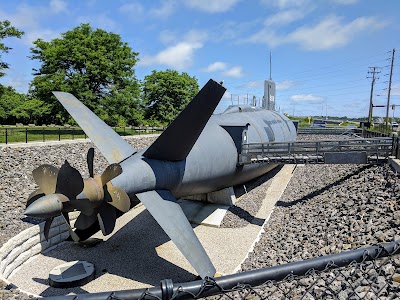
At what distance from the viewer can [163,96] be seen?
50750 mm

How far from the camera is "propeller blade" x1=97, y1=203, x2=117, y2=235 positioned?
335 inches

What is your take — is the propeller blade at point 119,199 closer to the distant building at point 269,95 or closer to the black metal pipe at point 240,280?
the black metal pipe at point 240,280

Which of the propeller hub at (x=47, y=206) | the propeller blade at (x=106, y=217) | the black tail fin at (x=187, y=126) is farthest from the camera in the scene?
the black tail fin at (x=187, y=126)

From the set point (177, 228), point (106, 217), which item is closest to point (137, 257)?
point (177, 228)

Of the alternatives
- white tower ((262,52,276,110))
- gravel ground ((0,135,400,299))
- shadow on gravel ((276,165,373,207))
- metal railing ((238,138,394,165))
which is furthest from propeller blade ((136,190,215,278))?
white tower ((262,52,276,110))

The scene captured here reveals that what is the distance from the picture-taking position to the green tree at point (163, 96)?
50.2 m

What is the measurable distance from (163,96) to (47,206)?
4467 centimetres

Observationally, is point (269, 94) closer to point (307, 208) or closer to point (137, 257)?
point (307, 208)

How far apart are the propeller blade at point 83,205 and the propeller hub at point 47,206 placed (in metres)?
0.31

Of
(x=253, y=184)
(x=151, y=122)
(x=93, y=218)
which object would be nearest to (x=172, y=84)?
(x=151, y=122)

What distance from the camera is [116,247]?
45.9 feet

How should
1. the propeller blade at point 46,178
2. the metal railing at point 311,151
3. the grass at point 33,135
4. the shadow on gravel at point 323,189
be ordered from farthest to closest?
the grass at point 33,135
the shadow on gravel at point 323,189
the metal railing at point 311,151
the propeller blade at point 46,178

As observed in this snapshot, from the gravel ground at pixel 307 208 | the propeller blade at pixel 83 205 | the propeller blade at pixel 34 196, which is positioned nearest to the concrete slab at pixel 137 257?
the gravel ground at pixel 307 208

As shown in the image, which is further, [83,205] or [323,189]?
[323,189]
